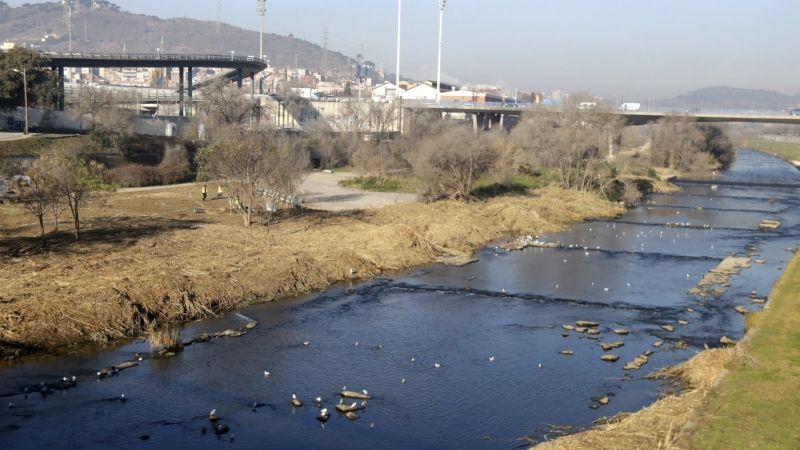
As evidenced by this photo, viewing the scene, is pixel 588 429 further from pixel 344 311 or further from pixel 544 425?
pixel 344 311

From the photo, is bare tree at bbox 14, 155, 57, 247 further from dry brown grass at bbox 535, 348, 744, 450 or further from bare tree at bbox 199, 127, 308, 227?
dry brown grass at bbox 535, 348, 744, 450

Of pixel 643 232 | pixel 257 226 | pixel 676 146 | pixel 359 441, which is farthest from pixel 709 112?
pixel 359 441

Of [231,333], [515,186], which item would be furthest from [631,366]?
[515,186]

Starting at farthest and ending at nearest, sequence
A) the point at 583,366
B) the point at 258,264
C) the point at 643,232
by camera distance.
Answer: the point at 643,232 → the point at 258,264 → the point at 583,366

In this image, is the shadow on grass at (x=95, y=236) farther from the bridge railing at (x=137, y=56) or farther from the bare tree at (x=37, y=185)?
the bridge railing at (x=137, y=56)

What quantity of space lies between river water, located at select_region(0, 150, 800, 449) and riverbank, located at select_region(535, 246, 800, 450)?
915 mm

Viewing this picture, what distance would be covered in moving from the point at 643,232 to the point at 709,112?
4877cm

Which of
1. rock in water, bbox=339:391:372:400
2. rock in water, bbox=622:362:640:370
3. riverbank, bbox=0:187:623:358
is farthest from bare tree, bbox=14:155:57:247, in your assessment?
rock in water, bbox=622:362:640:370

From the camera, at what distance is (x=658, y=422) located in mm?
12305

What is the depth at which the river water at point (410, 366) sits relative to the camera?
41.0ft

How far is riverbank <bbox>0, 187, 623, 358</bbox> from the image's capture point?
16.8 meters

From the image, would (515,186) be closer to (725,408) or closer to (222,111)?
(222,111)

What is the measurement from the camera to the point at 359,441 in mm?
12188

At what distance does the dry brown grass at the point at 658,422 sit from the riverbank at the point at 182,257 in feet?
33.7
